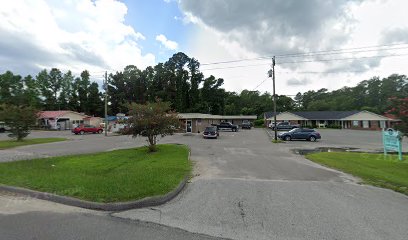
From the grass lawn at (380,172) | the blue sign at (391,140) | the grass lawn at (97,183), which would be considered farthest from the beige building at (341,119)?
the grass lawn at (97,183)

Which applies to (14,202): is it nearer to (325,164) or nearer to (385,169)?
(325,164)

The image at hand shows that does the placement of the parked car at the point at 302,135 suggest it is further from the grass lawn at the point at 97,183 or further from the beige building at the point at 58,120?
the beige building at the point at 58,120

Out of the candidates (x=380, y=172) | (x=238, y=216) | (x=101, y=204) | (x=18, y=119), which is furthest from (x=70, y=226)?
(x=18, y=119)

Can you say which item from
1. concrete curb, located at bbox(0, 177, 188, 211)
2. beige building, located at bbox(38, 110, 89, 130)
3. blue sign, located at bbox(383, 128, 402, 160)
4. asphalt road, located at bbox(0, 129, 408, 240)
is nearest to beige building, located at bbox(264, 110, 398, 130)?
blue sign, located at bbox(383, 128, 402, 160)

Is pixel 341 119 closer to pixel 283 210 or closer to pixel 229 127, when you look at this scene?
pixel 229 127

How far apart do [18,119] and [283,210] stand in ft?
86.7

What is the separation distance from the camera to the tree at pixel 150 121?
15.4 metres

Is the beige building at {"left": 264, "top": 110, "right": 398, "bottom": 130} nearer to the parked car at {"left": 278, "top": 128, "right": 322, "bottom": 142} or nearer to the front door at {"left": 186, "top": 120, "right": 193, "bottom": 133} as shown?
the front door at {"left": 186, "top": 120, "right": 193, "bottom": 133}

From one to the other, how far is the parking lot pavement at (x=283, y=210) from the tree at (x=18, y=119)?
22542 mm

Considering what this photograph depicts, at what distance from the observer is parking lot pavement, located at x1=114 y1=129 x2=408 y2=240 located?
15.3 feet

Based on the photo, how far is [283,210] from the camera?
5.72 m

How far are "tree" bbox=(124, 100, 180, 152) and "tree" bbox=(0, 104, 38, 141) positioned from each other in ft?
47.3

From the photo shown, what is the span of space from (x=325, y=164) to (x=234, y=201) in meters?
8.44

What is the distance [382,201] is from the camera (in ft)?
21.7
